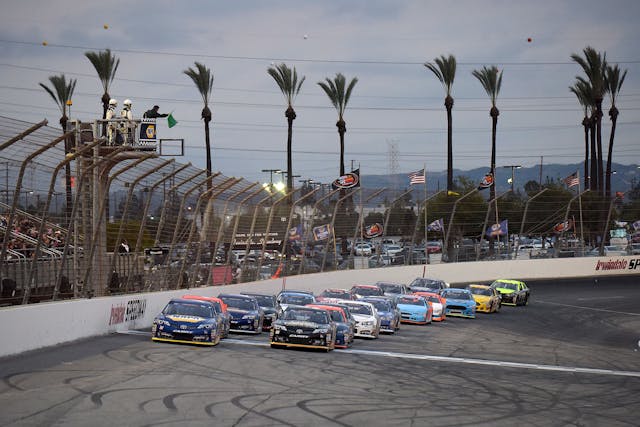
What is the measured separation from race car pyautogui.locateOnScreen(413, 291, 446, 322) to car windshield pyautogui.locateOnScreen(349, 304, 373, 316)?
6975mm

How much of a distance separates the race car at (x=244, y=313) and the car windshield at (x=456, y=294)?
12071mm

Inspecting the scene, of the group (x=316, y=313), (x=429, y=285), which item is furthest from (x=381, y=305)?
(x=429, y=285)

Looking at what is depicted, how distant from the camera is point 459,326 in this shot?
3416 cm

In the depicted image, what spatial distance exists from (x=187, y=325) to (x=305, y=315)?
9.49 feet

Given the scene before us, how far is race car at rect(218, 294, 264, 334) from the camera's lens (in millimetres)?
27777

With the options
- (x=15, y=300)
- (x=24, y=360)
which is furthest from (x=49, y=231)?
(x=24, y=360)

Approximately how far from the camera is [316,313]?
957 inches

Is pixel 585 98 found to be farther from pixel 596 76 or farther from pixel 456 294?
pixel 456 294

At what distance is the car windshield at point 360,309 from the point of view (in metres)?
29.2

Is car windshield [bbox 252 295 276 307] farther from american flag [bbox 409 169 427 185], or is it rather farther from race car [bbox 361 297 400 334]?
american flag [bbox 409 169 427 185]

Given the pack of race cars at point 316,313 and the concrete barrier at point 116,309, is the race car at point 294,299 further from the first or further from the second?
the concrete barrier at point 116,309

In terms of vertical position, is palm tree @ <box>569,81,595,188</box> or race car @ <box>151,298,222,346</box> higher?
palm tree @ <box>569,81,595,188</box>

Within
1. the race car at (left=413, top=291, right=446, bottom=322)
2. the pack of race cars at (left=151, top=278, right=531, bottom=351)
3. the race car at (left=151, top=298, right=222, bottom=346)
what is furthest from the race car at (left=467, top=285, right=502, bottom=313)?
the race car at (left=151, top=298, right=222, bottom=346)

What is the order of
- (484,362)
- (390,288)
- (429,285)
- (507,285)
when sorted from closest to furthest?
(484,362) → (390,288) → (429,285) → (507,285)
